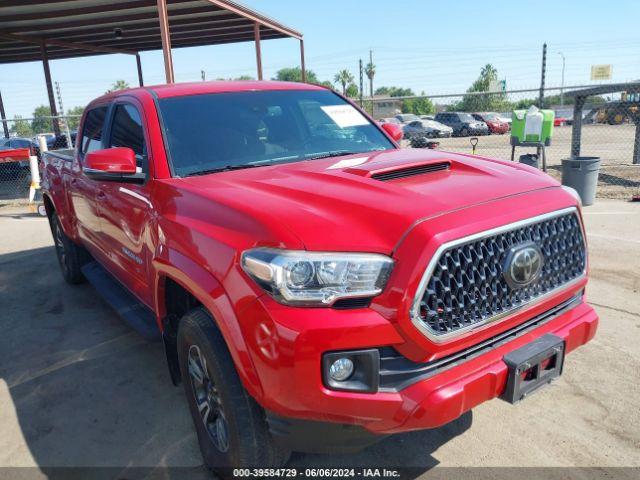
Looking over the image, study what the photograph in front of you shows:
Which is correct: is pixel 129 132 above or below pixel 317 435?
above

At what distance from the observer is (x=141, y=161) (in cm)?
313

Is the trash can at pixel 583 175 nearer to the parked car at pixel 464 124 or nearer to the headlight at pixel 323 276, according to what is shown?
the headlight at pixel 323 276

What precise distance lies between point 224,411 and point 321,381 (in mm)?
589

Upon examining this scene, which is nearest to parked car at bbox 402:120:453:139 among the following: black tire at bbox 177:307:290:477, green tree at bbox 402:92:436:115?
black tire at bbox 177:307:290:477

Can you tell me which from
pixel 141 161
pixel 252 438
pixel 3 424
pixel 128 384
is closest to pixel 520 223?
pixel 252 438

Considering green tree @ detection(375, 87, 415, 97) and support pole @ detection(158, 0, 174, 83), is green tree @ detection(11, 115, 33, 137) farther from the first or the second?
green tree @ detection(375, 87, 415, 97)

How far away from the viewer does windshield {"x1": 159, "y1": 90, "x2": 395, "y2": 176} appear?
304cm

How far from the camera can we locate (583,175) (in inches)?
320

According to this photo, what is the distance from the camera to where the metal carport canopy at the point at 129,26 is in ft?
36.6

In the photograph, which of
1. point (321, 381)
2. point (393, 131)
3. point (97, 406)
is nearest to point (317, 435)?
point (321, 381)

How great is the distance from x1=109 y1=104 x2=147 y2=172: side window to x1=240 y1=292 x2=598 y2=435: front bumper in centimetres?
158

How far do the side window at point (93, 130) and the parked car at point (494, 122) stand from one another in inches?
1221

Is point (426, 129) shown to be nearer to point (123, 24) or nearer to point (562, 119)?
point (562, 119)

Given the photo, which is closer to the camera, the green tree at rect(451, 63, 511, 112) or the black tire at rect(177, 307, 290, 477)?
the black tire at rect(177, 307, 290, 477)
